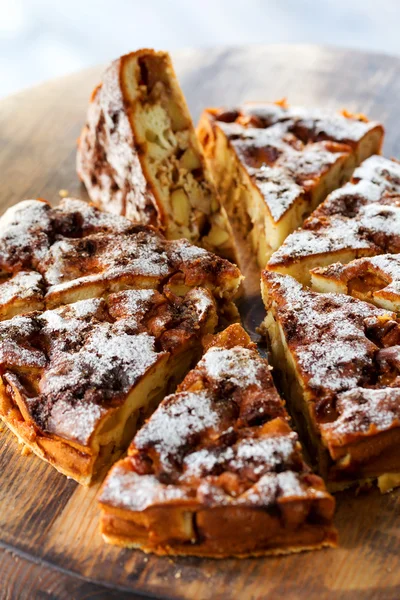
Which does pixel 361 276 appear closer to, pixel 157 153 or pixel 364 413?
pixel 364 413

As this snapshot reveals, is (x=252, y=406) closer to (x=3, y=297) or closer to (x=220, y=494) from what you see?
(x=220, y=494)

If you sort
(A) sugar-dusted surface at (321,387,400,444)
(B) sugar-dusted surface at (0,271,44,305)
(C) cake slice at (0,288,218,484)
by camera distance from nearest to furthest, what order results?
(A) sugar-dusted surface at (321,387,400,444) < (C) cake slice at (0,288,218,484) < (B) sugar-dusted surface at (0,271,44,305)

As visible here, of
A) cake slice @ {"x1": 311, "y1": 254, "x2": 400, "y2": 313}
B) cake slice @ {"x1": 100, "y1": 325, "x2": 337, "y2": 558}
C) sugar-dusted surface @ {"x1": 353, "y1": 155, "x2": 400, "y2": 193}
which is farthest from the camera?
sugar-dusted surface @ {"x1": 353, "y1": 155, "x2": 400, "y2": 193}

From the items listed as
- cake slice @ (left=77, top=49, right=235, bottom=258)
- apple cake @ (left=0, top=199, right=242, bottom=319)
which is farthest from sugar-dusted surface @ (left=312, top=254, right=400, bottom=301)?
cake slice @ (left=77, top=49, right=235, bottom=258)

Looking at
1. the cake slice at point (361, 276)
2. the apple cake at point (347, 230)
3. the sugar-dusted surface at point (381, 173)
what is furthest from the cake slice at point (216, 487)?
the sugar-dusted surface at point (381, 173)

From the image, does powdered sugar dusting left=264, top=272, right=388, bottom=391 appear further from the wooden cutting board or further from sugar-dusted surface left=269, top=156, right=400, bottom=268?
the wooden cutting board

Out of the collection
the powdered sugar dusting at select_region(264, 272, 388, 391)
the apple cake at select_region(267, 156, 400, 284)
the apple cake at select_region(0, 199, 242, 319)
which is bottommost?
the powdered sugar dusting at select_region(264, 272, 388, 391)

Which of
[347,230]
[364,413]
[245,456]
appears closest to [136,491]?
[245,456]
